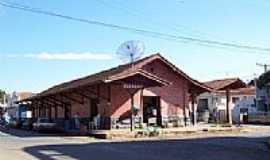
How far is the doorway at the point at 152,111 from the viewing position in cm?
4366

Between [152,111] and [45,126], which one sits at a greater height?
[152,111]

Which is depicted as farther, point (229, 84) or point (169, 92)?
point (229, 84)

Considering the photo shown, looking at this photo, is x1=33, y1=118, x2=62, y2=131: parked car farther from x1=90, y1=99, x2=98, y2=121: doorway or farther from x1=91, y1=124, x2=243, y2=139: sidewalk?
x1=91, y1=124, x2=243, y2=139: sidewalk

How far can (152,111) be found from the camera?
145ft

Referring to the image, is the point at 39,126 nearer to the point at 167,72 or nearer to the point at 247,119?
the point at 167,72

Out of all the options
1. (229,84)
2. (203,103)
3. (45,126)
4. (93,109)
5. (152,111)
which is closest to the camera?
(152,111)

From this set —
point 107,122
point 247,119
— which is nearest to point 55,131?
point 107,122

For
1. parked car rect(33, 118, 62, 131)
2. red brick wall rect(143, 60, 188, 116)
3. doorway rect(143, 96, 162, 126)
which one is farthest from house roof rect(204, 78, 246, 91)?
parked car rect(33, 118, 62, 131)

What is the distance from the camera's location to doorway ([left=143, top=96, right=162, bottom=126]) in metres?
43.7

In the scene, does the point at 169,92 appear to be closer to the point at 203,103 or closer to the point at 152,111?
the point at 152,111

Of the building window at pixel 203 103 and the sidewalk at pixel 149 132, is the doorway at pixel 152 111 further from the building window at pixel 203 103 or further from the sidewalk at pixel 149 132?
the building window at pixel 203 103

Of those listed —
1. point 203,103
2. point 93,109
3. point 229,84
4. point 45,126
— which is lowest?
point 45,126

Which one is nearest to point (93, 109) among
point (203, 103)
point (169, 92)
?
point (169, 92)

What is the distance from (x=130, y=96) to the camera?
4169 cm
